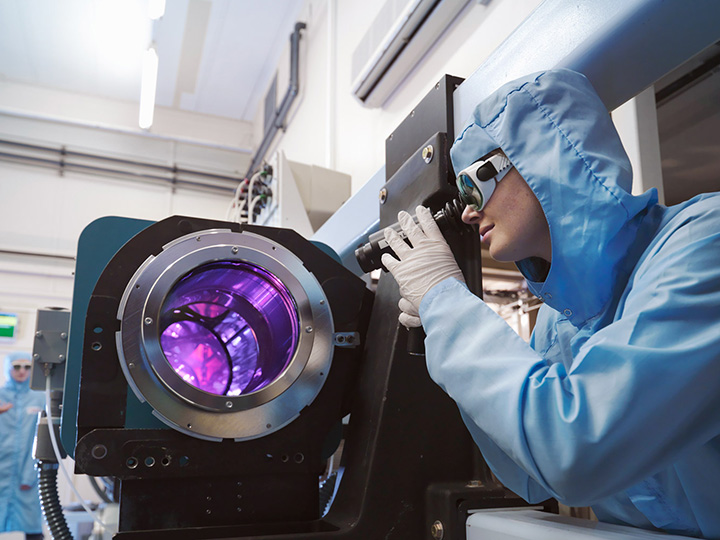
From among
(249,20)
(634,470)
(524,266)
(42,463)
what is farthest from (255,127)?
(634,470)

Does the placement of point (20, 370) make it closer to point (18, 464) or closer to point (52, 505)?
point (18, 464)

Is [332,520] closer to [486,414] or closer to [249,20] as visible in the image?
[486,414]

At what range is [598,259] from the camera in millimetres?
838

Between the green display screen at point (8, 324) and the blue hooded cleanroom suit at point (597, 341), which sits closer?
the blue hooded cleanroom suit at point (597, 341)

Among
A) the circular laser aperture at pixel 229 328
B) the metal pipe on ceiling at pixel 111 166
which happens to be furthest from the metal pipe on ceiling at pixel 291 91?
the circular laser aperture at pixel 229 328

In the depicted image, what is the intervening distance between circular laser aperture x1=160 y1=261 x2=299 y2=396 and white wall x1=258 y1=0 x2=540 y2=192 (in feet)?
4.26

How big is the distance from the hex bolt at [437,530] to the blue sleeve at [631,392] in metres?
0.43

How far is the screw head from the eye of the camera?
1289 mm

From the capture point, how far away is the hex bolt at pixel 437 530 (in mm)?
1103

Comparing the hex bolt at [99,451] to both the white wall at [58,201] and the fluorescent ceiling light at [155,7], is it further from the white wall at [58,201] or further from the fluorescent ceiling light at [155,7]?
the white wall at [58,201]

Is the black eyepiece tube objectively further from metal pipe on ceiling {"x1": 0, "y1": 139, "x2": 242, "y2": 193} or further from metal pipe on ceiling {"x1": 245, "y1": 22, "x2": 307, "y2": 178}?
metal pipe on ceiling {"x1": 0, "y1": 139, "x2": 242, "y2": 193}

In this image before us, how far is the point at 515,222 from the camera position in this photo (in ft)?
3.18

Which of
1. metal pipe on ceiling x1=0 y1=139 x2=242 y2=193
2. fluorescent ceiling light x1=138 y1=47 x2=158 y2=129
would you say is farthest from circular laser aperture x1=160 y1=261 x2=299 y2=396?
metal pipe on ceiling x1=0 y1=139 x2=242 y2=193

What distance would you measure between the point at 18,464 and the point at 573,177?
496 centimetres
